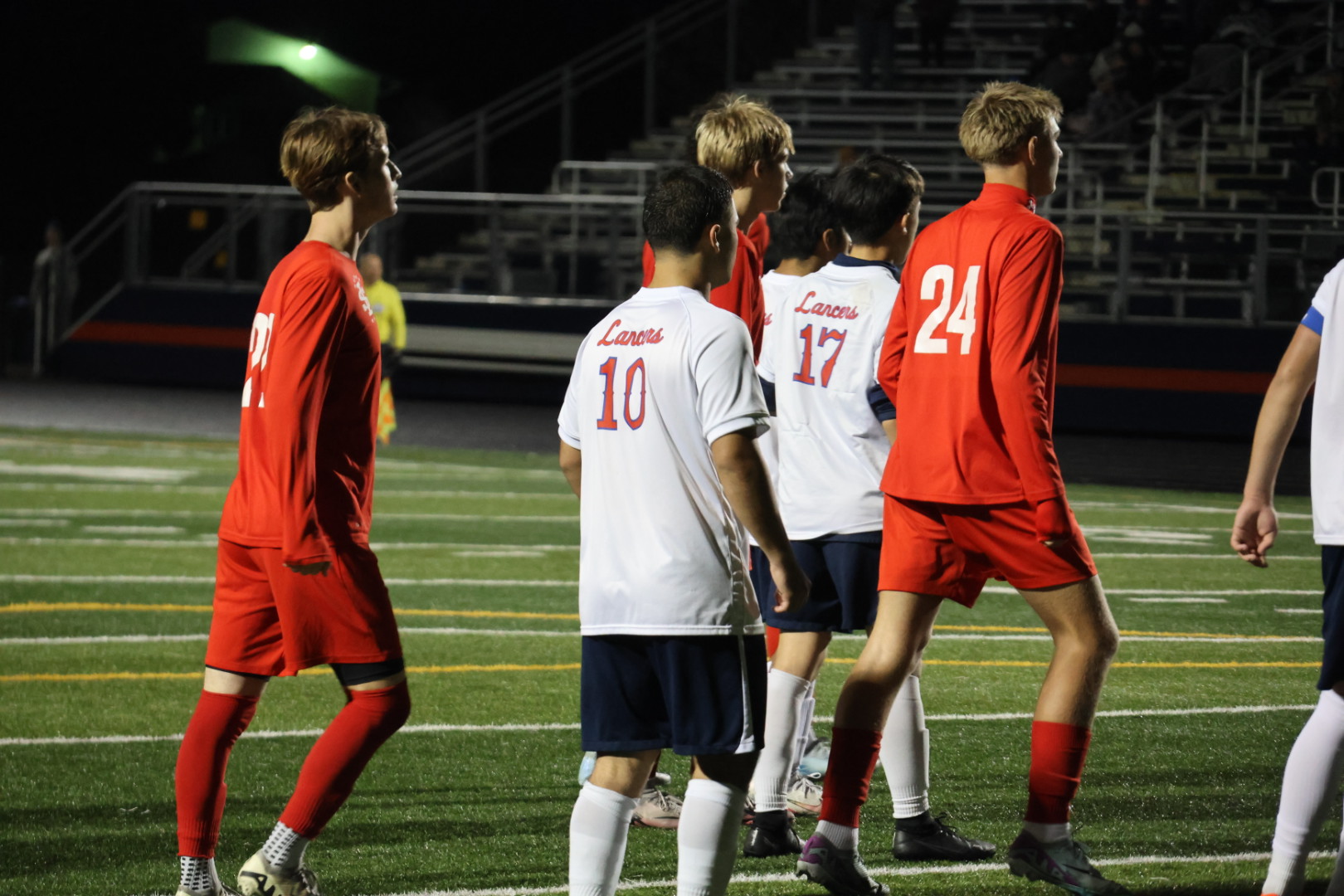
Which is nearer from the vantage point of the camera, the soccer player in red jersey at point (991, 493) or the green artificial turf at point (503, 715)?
the soccer player in red jersey at point (991, 493)

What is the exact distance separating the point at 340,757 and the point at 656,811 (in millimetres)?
1416

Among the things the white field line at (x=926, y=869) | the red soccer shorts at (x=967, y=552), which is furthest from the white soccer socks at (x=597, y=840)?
the red soccer shorts at (x=967, y=552)

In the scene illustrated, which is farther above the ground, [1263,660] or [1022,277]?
[1022,277]

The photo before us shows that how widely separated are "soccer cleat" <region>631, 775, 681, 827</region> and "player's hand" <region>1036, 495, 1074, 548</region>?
1.63 meters

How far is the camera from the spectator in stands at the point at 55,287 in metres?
25.0

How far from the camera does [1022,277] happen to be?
169 inches

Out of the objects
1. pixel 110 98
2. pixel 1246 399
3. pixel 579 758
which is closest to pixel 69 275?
pixel 110 98

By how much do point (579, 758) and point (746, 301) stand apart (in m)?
1.94

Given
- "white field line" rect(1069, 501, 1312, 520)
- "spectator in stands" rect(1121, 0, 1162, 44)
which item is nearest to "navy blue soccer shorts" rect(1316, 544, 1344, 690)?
"white field line" rect(1069, 501, 1312, 520)

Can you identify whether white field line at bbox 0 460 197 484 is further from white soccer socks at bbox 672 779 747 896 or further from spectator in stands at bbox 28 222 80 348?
white soccer socks at bbox 672 779 747 896

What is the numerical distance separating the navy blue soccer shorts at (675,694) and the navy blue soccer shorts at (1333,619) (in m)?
1.29

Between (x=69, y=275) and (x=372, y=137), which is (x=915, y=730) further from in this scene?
(x=69, y=275)

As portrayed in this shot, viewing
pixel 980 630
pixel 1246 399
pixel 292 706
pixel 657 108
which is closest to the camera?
pixel 292 706

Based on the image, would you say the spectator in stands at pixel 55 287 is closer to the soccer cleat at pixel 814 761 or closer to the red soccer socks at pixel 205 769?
the soccer cleat at pixel 814 761
